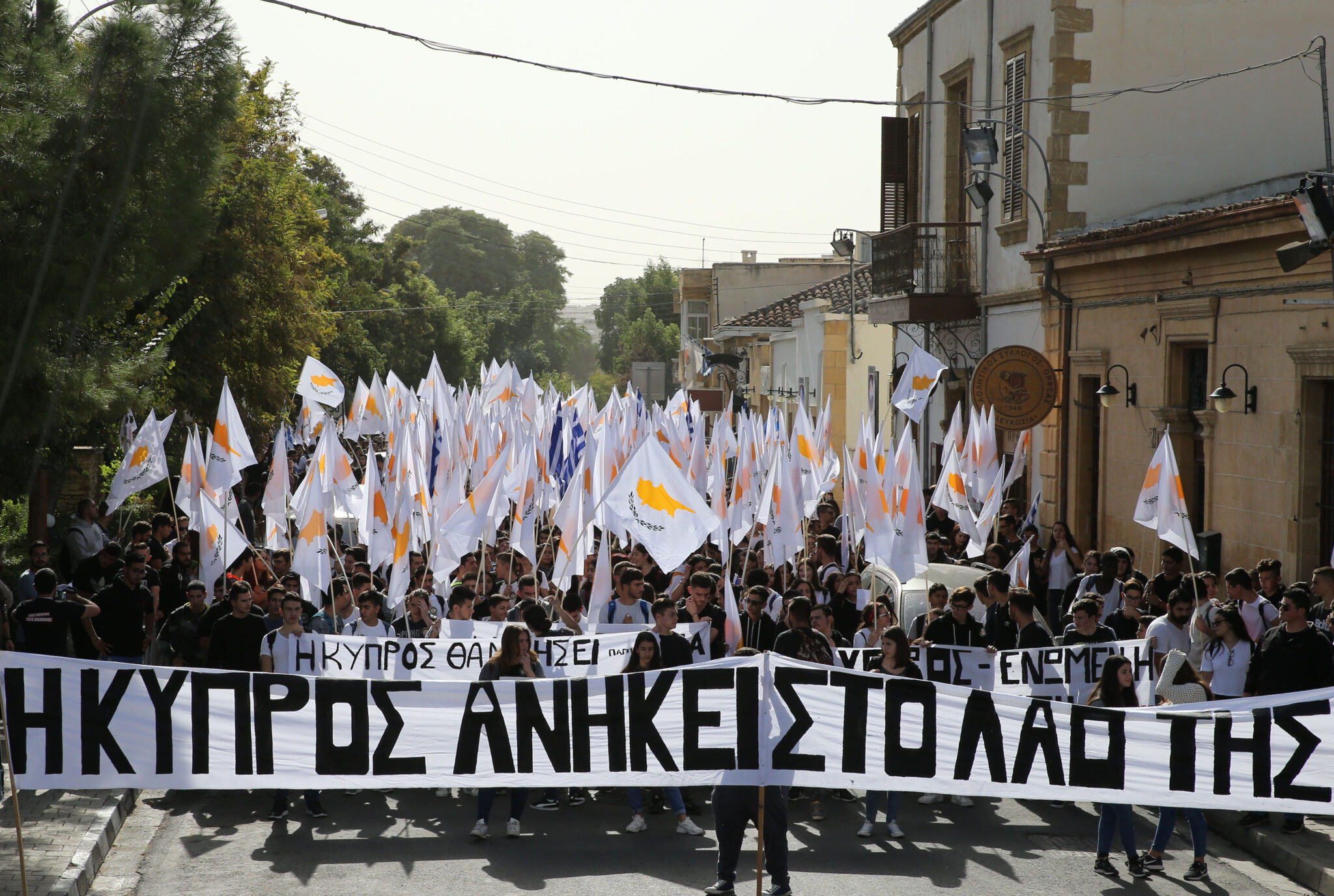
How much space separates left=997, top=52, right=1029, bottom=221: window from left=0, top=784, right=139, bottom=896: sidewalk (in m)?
15.5

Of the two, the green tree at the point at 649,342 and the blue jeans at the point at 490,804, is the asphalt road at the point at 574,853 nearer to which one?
the blue jeans at the point at 490,804

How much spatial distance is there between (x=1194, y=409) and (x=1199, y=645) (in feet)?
22.9

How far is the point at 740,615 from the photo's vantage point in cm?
1142

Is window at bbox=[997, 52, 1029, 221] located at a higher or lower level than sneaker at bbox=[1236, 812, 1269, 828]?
higher

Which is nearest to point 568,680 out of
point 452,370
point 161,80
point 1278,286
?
point 161,80

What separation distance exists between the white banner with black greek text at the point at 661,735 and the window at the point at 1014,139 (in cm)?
1404

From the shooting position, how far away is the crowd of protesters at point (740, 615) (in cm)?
863

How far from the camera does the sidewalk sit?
24.3 feet

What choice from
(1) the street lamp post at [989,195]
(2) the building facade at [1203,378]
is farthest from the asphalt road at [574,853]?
(1) the street lamp post at [989,195]

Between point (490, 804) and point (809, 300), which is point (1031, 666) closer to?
point (490, 804)

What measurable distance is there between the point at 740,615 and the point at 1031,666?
8.38ft

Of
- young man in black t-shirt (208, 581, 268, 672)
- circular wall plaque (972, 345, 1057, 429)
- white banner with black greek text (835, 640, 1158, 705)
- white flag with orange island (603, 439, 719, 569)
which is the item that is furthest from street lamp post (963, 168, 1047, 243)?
young man in black t-shirt (208, 581, 268, 672)

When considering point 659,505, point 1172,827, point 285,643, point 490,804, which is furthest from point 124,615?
point 1172,827

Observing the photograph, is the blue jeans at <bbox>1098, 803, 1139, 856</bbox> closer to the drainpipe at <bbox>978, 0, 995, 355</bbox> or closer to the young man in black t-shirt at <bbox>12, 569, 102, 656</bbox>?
the young man in black t-shirt at <bbox>12, 569, 102, 656</bbox>
